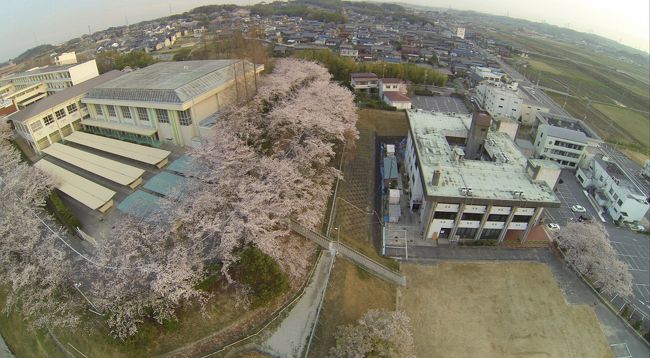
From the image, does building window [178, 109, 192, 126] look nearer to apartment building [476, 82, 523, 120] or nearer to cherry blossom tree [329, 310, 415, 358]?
cherry blossom tree [329, 310, 415, 358]

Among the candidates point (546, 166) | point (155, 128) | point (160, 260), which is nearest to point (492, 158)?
point (546, 166)

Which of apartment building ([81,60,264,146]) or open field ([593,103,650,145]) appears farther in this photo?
open field ([593,103,650,145])

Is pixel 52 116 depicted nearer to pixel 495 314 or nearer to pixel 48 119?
pixel 48 119

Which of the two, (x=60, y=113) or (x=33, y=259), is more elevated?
(x=60, y=113)

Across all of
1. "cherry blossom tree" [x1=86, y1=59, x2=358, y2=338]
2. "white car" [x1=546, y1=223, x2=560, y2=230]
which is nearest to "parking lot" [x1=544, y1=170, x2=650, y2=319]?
"white car" [x1=546, y1=223, x2=560, y2=230]

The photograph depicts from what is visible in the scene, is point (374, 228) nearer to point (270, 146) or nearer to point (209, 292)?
point (270, 146)

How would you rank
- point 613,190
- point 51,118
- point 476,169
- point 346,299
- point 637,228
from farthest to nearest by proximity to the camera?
point 51,118, point 613,190, point 637,228, point 476,169, point 346,299

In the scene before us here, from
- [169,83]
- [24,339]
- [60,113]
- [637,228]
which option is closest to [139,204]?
[24,339]
